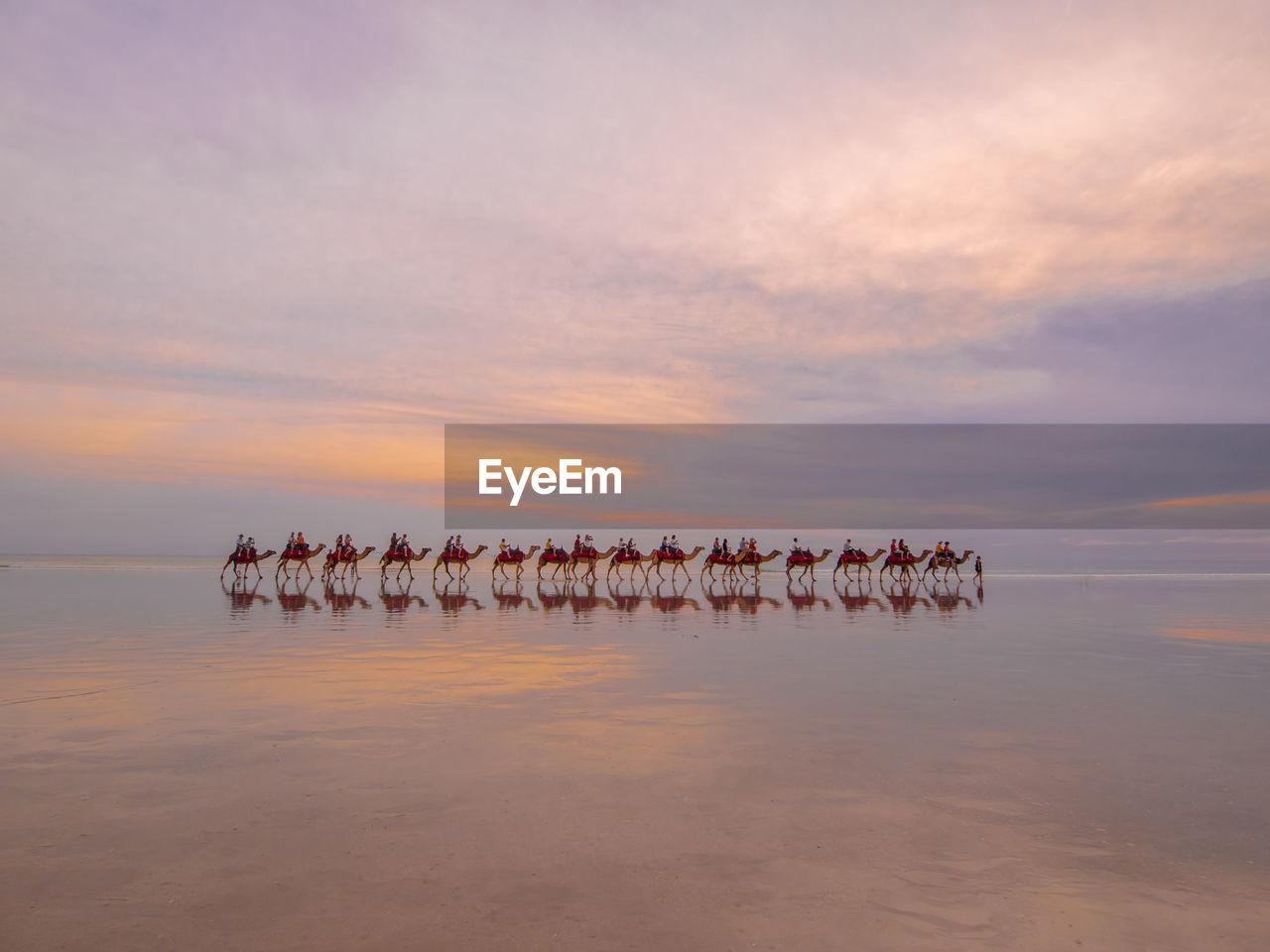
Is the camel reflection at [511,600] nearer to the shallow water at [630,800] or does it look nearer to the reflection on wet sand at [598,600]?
the reflection on wet sand at [598,600]

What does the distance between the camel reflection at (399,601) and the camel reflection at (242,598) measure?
3.78m

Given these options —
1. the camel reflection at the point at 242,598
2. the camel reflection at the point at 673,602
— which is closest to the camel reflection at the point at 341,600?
the camel reflection at the point at 242,598

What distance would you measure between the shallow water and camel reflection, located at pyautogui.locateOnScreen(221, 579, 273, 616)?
31.5 ft

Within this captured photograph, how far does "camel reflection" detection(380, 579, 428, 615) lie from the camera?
23250 millimetres

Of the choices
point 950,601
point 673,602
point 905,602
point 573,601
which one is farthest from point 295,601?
point 950,601

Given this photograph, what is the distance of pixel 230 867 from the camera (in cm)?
467

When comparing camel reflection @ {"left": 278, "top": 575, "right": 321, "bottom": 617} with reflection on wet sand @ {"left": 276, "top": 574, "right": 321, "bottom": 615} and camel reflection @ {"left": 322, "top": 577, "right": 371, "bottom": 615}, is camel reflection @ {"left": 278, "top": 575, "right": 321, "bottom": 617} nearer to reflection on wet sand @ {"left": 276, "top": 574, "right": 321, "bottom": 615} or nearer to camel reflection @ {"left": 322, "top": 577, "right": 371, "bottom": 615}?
reflection on wet sand @ {"left": 276, "top": 574, "right": 321, "bottom": 615}

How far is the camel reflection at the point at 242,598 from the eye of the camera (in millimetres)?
22703

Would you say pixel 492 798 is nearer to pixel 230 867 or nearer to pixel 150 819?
pixel 230 867

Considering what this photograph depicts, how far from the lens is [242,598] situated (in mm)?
27641

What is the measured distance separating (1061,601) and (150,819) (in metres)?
28.9

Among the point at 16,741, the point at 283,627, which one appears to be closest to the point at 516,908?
the point at 16,741

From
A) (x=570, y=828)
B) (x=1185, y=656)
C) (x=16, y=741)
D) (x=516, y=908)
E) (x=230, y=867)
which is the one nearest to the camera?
(x=516, y=908)

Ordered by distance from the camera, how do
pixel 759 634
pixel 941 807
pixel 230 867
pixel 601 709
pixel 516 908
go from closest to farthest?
1. pixel 516 908
2. pixel 230 867
3. pixel 941 807
4. pixel 601 709
5. pixel 759 634
